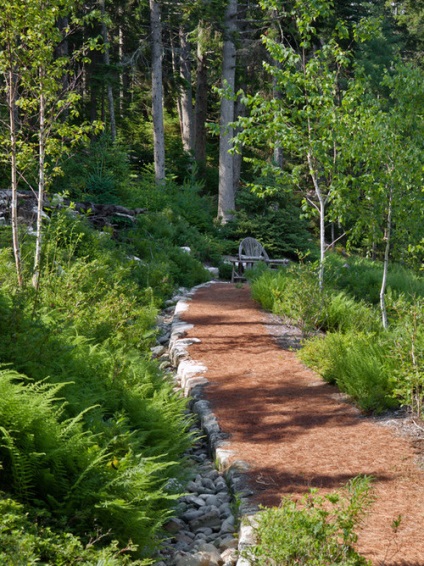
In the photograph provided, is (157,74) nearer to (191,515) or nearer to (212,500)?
(212,500)

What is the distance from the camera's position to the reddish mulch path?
397 centimetres

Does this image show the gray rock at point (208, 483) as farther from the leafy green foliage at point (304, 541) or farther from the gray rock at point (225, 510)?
the leafy green foliage at point (304, 541)

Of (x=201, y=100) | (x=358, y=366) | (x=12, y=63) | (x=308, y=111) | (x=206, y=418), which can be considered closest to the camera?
(x=206, y=418)

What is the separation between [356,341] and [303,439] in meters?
1.91

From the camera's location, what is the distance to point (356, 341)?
23.2 feet

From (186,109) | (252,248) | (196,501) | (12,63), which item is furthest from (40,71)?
(186,109)

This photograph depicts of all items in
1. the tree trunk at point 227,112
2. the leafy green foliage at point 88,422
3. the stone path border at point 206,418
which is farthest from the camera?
the tree trunk at point 227,112

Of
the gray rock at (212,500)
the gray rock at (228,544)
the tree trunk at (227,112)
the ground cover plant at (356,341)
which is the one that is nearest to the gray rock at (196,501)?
the gray rock at (212,500)

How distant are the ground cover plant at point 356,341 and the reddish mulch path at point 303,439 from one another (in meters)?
0.24

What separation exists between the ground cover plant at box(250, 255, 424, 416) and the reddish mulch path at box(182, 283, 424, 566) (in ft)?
0.80

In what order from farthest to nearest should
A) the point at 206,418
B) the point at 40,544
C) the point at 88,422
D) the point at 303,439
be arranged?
the point at 206,418 < the point at 303,439 < the point at 88,422 < the point at 40,544

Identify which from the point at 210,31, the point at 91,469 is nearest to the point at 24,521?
the point at 91,469

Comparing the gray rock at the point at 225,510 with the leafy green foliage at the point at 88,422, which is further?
the gray rock at the point at 225,510

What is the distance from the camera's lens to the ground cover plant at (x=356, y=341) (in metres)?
5.86
